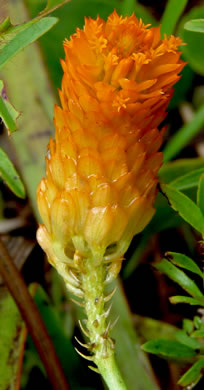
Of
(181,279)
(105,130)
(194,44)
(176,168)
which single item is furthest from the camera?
(194,44)

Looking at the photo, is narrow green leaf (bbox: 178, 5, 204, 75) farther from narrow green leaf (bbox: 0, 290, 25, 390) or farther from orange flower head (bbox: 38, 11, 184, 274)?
narrow green leaf (bbox: 0, 290, 25, 390)

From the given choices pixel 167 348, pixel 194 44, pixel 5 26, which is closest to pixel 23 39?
pixel 5 26

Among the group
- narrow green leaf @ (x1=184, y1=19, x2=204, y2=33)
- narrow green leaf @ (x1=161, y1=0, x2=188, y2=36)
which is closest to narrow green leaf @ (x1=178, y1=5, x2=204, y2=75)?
narrow green leaf @ (x1=161, y1=0, x2=188, y2=36)

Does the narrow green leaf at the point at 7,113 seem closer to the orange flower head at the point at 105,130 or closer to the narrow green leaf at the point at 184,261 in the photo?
the orange flower head at the point at 105,130

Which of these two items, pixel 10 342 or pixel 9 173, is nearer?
pixel 9 173

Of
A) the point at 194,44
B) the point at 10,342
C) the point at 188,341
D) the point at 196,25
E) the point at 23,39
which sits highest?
the point at 23,39

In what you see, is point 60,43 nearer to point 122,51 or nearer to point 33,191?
point 33,191

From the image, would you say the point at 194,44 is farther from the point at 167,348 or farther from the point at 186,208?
the point at 167,348

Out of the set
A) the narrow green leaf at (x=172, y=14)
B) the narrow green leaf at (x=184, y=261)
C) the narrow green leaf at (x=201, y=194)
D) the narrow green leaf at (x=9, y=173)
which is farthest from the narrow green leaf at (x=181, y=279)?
the narrow green leaf at (x=172, y=14)
